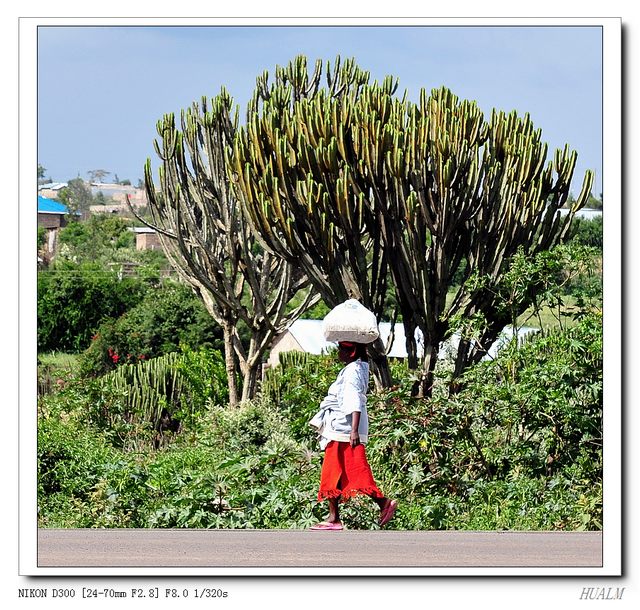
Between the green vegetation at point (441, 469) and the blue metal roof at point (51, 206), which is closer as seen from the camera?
the green vegetation at point (441, 469)

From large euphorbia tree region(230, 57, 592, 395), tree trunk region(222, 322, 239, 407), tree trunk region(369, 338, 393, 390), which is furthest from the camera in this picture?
tree trunk region(222, 322, 239, 407)

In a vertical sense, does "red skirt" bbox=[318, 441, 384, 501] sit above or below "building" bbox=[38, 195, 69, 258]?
below

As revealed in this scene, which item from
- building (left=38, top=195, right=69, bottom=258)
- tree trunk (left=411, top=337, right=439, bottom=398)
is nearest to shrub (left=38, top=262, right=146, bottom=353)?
building (left=38, top=195, right=69, bottom=258)

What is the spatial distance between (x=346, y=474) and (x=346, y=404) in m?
0.45

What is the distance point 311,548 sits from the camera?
6.35 meters

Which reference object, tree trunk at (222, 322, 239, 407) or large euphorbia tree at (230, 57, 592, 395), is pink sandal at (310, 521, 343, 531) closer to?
large euphorbia tree at (230, 57, 592, 395)

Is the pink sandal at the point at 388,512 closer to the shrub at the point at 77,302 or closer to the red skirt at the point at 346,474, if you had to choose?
the red skirt at the point at 346,474

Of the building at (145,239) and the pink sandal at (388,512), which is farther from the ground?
the building at (145,239)

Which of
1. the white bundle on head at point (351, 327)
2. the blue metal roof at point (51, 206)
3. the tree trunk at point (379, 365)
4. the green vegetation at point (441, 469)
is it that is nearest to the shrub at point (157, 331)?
the blue metal roof at point (51, 206)

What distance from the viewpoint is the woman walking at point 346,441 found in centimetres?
685

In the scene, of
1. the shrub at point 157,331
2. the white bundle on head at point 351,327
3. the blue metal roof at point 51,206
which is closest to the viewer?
the white bundle on head at point 351,327

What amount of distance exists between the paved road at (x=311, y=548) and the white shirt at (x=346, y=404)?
625 mm

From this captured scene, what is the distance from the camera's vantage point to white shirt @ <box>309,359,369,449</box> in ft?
22.5

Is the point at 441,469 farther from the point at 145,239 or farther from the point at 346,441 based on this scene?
the point at 145,239
